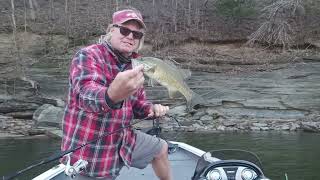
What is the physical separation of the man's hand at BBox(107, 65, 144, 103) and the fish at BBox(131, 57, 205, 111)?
33 centimetres

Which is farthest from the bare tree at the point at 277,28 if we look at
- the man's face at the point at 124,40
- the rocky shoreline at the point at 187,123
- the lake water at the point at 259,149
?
the man's face at the point at 124,40

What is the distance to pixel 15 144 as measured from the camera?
19156mm

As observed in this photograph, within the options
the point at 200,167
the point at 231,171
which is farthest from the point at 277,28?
the point at 231,171

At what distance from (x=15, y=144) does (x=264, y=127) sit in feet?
35.8

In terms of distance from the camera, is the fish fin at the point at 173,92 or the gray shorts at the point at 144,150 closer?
the fish fin at the point at 173,92

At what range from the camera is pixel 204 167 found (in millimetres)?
5059

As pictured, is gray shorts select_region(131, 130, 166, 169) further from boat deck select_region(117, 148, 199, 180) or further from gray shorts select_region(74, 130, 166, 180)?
boat deck select_region(117, 148, 199, 180)

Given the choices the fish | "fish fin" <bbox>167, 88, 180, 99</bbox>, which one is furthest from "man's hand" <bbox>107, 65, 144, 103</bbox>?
"fish fin" <bbox>167, 88, 180, 99</bbox>

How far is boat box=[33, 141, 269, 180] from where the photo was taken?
4785 millimetres

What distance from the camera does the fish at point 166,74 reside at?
3.70 metres

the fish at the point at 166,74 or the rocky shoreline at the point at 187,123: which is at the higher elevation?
the fish at the point at 166,74

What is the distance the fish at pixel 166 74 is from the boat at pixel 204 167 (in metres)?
0.81

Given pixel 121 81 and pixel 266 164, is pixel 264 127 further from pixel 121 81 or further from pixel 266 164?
pixel 121 81

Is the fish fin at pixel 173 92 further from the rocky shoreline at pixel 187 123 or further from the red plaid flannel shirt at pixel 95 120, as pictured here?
the rocky shoreline at pixel 187 123
